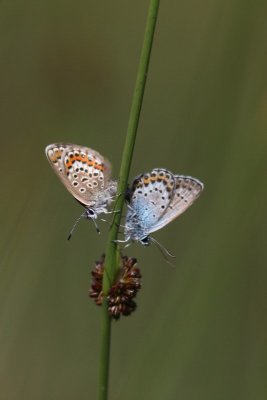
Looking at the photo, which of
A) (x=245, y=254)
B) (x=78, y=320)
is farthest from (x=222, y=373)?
(x=78, y=320)

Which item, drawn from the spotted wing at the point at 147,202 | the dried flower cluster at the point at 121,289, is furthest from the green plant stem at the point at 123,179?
the spotted wing at the point at 147,202

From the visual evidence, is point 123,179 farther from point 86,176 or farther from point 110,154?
point 110,154

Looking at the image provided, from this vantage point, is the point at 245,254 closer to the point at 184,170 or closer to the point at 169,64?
the point at 184,170

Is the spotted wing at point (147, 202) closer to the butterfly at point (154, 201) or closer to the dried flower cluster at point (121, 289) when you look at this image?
the butterfly at point (154, 201)

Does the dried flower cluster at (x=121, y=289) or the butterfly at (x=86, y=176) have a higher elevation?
the butterfly at (x=86, y=176)

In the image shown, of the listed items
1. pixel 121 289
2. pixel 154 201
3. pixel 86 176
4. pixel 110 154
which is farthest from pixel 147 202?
pixel 110 154

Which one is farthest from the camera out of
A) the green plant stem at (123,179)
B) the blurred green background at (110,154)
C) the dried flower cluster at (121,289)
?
the blurred green background at (110,154)
